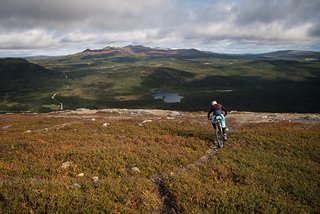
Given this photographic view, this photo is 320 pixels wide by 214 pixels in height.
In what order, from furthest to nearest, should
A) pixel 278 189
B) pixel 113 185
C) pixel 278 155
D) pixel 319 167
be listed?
pixel 278 155
pixel 319 167
pixel 278 189
pixel 113 185

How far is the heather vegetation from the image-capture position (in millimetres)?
9969

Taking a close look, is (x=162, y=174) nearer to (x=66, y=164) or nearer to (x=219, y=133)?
(x=66, y=164)

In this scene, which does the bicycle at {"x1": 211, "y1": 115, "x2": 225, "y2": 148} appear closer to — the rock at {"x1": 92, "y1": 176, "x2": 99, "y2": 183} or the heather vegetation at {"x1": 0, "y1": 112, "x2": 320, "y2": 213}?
the heather vegetation at {"x1": 0, "y1": 112, "x2": 320, "y2": 213}

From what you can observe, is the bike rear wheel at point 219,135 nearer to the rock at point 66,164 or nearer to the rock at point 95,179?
the rock at point 95,179

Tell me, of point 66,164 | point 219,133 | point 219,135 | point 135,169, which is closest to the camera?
point 135,169

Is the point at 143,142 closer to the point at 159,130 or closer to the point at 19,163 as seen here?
the point at 159,130

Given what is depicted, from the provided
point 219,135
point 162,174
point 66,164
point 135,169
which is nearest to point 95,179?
point 135,169

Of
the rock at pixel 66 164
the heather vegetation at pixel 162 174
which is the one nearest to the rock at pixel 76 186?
the heather vegetation at pixel 162 174

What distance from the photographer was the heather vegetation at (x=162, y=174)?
32.7 feet

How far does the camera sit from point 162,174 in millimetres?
13773

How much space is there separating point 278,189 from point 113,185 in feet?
28.5

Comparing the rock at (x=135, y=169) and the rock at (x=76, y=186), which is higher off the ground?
the rock at (x=76, y=186)

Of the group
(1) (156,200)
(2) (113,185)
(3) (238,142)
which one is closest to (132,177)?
(2) (113,185)

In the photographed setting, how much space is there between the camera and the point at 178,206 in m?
10.4
